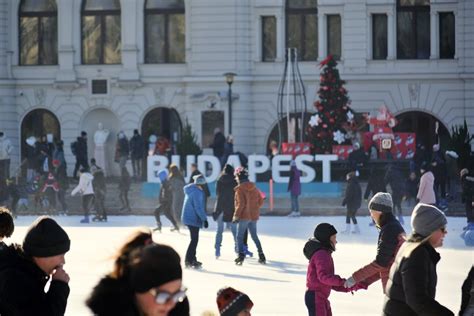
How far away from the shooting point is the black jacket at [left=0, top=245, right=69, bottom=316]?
6.35m

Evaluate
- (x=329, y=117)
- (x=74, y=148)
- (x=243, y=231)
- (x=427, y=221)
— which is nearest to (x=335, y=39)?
(x=329, y=117)

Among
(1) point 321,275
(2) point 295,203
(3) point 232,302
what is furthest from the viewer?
(2) point 295,203

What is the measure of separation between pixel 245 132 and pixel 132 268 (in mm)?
42261

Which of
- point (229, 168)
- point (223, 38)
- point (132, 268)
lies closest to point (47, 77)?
point (223, 38)

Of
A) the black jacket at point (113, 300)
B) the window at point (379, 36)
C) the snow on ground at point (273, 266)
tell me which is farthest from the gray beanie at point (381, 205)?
the window at point (379, 36)

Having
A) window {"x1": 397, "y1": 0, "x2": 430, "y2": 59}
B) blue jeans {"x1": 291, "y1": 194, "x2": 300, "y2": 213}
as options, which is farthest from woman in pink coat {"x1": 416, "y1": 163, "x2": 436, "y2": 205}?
window {"x1": 397, "y1": 0, "x2": 430, "y2": 59}

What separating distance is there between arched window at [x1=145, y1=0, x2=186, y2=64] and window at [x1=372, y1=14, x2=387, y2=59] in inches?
271

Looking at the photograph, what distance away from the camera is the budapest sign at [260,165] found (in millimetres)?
36656

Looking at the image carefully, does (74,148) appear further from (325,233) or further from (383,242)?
(383,242)

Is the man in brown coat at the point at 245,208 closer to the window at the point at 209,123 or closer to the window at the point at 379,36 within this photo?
the window at the point at 209,123

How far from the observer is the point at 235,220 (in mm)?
20500

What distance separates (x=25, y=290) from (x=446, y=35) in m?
41.3

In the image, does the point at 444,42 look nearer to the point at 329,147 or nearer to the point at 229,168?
the point at 329,147

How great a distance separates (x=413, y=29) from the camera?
46.8 meters
